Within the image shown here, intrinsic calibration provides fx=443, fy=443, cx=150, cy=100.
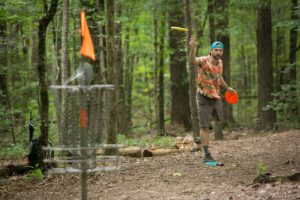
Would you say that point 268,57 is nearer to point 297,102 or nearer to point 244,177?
point 297,102

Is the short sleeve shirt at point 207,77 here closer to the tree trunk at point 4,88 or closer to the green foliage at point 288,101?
the green foliage at point 288,101

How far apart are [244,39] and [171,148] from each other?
1713cm

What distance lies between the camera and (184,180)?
7.51 meters

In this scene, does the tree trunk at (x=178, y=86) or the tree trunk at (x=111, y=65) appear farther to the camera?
the tree trunk at (x=178, y=86)

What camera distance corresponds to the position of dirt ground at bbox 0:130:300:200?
254 inches

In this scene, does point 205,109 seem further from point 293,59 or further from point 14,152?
point 293,59

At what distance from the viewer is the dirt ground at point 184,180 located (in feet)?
21.2

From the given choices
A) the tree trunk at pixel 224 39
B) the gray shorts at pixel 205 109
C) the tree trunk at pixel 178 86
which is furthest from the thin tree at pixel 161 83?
the gray shorts at pixel 205 109

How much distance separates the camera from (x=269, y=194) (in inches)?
239

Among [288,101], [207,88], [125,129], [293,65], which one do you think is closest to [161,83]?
[125,129]

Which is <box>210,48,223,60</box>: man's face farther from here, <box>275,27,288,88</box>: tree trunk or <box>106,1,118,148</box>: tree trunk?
<box>275,27,288,88</box>: tree trunk

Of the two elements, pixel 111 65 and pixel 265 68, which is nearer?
pixel 111 65

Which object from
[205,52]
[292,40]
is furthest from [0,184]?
[205,52]

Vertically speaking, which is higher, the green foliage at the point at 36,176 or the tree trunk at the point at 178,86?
the tree trunk at the point at 178,86
